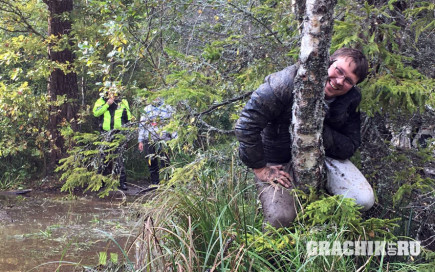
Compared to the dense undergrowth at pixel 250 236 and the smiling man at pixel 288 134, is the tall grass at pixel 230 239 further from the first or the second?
the smiling man at pixel 288 134

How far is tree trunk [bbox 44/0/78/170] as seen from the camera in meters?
9.83

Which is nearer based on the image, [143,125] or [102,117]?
[143,125]

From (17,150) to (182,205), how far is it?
764 cm

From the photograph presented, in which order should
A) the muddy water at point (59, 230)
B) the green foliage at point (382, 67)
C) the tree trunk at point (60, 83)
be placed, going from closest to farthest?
1. the green foliage at point (382, 67)
2. the muddy water at point (59, 230)
3. the tree trunk at point (60, 83)

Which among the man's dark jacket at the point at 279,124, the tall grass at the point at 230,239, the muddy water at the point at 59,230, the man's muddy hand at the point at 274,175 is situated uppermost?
the man's dark jacket at the point at 279,124

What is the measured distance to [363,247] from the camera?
124 inches

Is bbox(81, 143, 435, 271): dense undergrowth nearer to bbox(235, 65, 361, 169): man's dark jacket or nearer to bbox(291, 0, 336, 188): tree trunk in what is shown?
bbox(291, 0, 336, 188): tree trunk

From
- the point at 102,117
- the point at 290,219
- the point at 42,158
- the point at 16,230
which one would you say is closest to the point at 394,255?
the point at 290,219

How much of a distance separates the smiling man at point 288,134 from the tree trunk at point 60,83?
7.02 metres

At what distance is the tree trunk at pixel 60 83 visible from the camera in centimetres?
983

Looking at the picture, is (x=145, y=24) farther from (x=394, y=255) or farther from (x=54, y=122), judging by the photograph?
(x=54, y=122)

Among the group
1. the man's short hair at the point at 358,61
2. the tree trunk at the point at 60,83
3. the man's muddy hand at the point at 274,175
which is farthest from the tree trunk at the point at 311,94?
the tree trunk at the point at 60,83

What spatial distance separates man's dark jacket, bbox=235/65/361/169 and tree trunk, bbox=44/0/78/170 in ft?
22.9

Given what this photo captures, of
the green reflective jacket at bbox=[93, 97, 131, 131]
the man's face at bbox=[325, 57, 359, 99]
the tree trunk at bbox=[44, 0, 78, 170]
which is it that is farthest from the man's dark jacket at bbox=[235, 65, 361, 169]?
the tree trunk at bbox=[44, 0, 78, 170]
